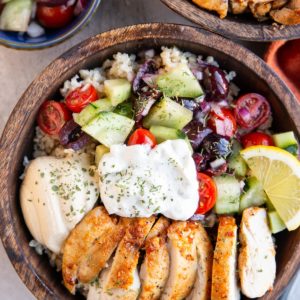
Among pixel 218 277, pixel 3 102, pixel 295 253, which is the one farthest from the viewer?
pixel 3 102

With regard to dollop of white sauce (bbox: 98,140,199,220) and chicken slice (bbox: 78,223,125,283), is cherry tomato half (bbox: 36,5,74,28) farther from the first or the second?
chicken slice (bbox: 78,223,125,283)

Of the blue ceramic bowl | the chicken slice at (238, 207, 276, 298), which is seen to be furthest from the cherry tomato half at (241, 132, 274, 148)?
the blue ceramic bowl

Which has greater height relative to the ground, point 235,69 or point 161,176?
point 235,69

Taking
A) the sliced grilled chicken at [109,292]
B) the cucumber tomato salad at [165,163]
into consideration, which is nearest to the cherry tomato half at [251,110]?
the cucumber tomato salad at [165,163]

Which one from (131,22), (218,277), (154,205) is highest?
(131,22)

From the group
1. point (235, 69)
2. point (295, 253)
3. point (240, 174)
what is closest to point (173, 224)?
point (240, 174)

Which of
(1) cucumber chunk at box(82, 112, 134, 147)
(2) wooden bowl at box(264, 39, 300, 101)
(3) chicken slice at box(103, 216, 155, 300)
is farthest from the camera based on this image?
(2) wooden bowl at box(264, 39, 300, 101)

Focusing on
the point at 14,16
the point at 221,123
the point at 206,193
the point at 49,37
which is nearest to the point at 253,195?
the point at 206,193

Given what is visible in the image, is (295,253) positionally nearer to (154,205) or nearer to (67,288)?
(154,205)
